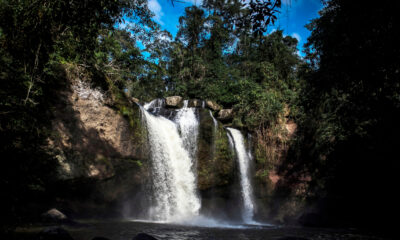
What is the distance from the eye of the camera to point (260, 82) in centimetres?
2528

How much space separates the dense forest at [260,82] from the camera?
4.36 metres

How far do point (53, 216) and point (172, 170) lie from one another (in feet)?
19.4

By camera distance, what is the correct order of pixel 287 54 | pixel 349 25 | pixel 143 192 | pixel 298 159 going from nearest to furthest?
pixel 349 25
pixel 143 192
pixel 298 159
pixel 287 54

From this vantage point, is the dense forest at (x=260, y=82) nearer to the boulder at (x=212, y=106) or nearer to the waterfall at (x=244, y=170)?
the waterfall at (x=244, y=170)

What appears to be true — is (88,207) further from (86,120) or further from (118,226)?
(86,120)

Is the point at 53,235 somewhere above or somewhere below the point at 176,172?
below

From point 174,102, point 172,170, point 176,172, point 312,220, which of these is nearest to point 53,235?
point 172,170

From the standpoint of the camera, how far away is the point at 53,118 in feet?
31.7

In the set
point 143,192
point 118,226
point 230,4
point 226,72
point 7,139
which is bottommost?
point 118,226

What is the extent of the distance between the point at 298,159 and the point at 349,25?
1106 cm

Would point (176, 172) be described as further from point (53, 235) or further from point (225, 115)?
point (53, 235)

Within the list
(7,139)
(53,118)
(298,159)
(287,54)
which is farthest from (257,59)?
(7,139)

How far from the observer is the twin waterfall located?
491 inches

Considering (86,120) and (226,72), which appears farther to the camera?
(226,72)
